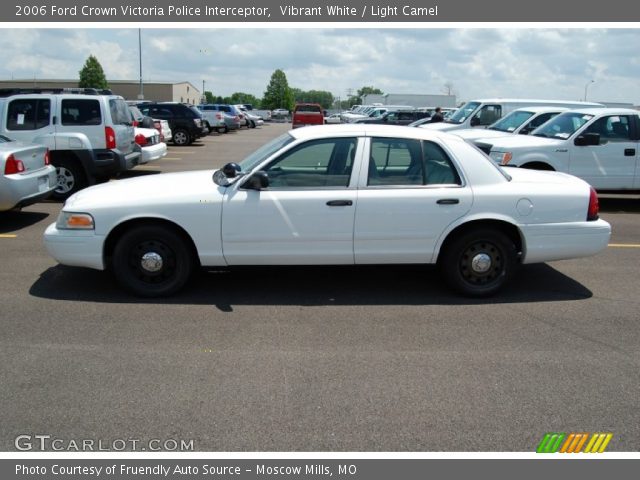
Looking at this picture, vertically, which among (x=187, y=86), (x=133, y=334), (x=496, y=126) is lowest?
(x=133, y=334)

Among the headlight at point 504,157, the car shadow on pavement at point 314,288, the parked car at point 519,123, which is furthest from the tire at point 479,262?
the parked car at point 519,123

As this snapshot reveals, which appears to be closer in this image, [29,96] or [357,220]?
[357,220]

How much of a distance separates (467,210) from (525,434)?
2.59 m

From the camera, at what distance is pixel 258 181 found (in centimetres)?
560

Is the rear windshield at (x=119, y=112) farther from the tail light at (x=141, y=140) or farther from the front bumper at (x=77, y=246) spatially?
the front bumper at (x=77, y=246)

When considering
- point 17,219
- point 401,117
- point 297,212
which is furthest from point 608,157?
point 401,117

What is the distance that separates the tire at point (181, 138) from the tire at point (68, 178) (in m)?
14.6

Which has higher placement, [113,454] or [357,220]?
[357,220]

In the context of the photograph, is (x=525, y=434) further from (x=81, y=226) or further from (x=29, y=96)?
(x=29, y=96)

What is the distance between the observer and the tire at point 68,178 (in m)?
11.4

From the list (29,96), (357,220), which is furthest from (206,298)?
(29,96)

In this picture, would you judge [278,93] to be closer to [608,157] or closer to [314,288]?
[608,157]

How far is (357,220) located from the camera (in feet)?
18.6

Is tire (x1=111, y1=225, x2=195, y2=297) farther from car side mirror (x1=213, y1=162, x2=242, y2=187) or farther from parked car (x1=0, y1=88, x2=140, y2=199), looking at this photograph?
parked car (x1=0, y1=88, x2=140, y2=199)
